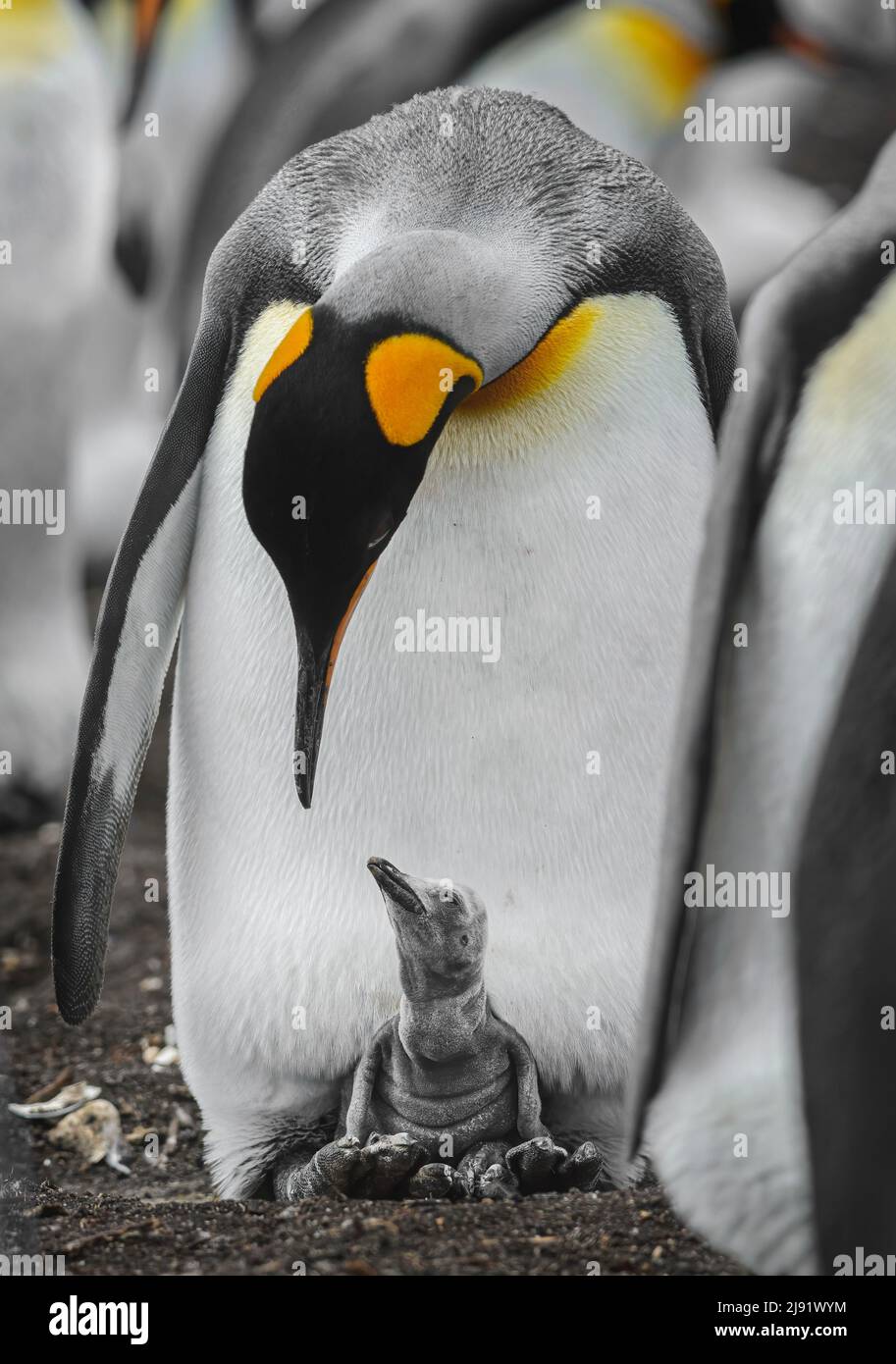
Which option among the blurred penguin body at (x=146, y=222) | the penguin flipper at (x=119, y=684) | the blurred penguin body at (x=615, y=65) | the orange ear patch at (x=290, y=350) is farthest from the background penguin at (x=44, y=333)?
the orange ear patch at (x=290, y=350)

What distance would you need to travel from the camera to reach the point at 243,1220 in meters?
1.47

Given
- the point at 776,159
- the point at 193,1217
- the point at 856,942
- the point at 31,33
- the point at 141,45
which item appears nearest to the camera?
the point at 856,942

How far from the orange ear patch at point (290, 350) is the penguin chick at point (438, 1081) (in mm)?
432

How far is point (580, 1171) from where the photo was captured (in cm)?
160

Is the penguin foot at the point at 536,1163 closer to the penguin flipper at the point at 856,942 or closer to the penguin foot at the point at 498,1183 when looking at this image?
the penguin foot at the point at 498,1183

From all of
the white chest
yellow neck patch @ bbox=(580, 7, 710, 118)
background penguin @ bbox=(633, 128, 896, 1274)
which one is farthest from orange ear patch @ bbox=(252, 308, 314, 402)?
yellow neck patch @ bbox=(580, 7, 710, 118)

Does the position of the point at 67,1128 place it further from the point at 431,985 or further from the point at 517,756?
the point at 517,756

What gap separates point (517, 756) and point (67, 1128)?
72 cm

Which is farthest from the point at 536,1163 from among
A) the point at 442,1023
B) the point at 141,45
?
the point at 141,45

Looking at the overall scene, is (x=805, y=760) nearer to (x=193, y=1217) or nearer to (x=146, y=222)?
(x=193, y=1217)

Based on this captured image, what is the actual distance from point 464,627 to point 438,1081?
1.46ft

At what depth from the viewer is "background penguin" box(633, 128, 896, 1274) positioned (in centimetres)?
125

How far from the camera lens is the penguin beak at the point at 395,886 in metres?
1.50

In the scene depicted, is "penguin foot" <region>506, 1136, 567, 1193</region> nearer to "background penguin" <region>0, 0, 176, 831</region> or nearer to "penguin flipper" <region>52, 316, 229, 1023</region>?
"penguin flipper" <region>52, 316, 229, 1023</region>
